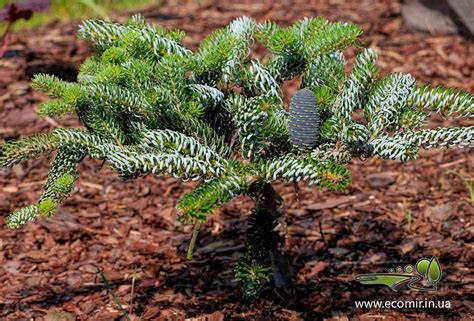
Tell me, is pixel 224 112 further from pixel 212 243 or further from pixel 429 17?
pixel 429 17

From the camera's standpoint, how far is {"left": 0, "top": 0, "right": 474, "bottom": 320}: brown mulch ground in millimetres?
2879

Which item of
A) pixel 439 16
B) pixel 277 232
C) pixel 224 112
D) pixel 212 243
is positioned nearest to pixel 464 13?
pixel 439 16

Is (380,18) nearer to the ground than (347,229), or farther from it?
farther from it

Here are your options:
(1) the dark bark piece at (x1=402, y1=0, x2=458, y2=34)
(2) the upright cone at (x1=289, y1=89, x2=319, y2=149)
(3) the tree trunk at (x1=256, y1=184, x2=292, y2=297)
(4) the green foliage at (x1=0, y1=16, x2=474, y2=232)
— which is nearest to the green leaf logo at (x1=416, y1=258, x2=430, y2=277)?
(3) the tree trunk at (x1=256, y1=184, x2=292, y2=297)

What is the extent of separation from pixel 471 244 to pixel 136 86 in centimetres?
161

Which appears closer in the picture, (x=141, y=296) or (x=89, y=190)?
(x=141, y=296)

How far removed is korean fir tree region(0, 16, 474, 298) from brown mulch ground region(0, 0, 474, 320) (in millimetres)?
251

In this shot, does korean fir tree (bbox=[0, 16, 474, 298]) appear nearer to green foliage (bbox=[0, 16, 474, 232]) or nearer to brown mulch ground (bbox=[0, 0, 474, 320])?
green foliage (bbox=[0, 16, 474, 232])

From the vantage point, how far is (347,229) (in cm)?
338

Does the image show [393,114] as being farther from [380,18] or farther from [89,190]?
[380,18]

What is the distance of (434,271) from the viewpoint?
2.86 metres

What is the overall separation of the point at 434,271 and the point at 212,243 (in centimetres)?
93

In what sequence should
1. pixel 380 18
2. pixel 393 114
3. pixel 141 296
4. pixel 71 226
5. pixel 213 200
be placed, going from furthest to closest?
pixel 380 18 → pixel 71 226 → pixel 141 296 → pixel 393 114 → pixel 213 200

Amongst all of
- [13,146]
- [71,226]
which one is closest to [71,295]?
[71,226]
